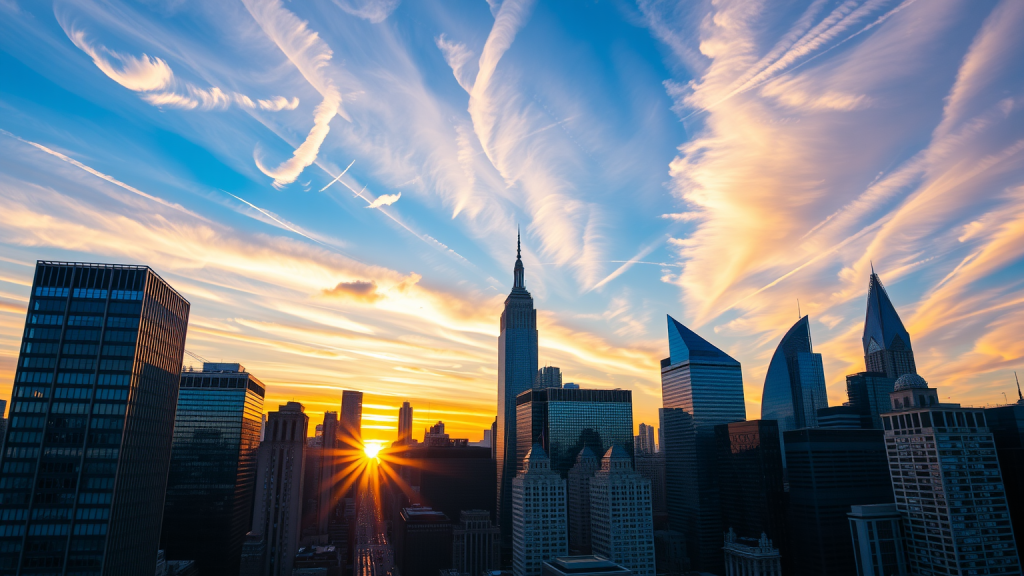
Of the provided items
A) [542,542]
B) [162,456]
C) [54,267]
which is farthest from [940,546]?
[54,267]

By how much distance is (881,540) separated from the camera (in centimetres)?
17038

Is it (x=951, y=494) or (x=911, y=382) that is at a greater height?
(x=911, y=382)

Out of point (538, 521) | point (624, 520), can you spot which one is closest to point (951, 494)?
point (624, 520)

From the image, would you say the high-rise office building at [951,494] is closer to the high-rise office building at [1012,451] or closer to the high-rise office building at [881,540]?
the high-rise office building at [881,540]

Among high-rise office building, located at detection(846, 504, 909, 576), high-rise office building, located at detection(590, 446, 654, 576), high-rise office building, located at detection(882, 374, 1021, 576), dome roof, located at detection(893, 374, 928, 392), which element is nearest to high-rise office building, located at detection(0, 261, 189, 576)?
high-rise office building, located at detection(590, 446, 654, 576)

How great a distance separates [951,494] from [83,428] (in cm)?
22090

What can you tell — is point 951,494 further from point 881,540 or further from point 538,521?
point 538,521

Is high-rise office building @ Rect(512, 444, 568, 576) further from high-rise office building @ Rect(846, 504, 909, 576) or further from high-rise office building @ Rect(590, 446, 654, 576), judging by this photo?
high-rise office building @ Rect(846, 504, 909, 576)

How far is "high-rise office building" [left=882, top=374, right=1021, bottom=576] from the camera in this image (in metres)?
154

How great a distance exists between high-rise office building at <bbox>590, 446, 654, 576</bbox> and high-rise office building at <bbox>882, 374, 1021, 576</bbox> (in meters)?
78.2

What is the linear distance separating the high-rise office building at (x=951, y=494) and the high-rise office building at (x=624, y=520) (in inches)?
3079

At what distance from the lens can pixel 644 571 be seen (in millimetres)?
182250

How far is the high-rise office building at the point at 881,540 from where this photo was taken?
169 m

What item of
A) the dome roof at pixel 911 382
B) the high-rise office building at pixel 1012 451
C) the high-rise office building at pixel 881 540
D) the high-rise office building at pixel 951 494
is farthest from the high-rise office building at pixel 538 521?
the high-rise office building at pixel 1012 451
